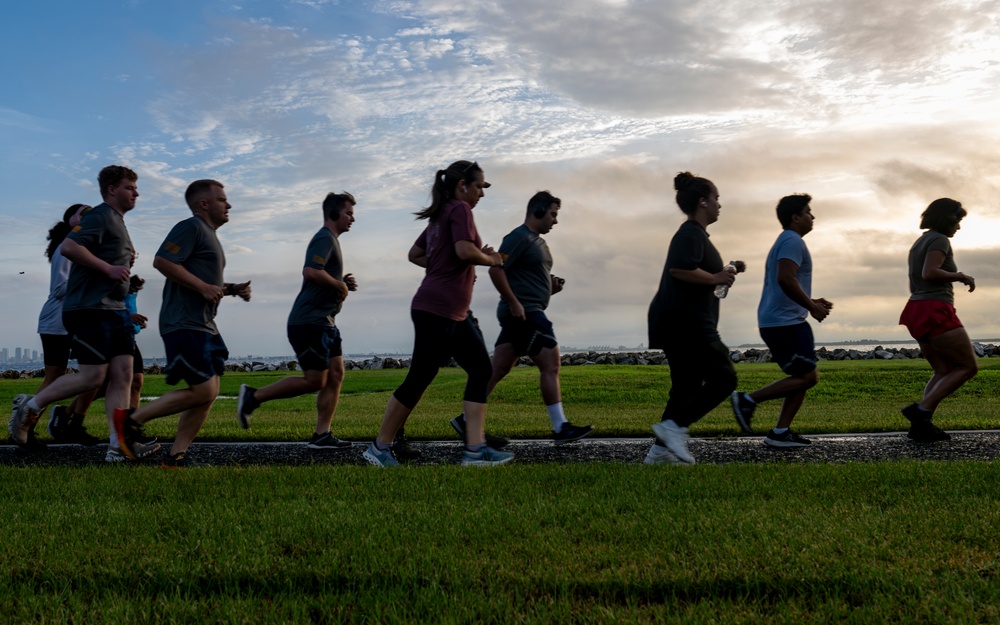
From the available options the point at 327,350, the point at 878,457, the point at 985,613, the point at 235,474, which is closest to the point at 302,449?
the point at 327,350

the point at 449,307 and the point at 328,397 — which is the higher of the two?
the point at 449,307

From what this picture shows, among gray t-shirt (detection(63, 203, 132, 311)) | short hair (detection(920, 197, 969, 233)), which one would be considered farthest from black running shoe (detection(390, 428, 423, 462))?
short hair (detection(920, 197, 969, 233))

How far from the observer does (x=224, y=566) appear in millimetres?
3281

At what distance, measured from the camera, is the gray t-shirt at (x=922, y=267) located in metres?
7.84

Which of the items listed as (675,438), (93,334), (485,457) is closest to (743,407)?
(675,438)

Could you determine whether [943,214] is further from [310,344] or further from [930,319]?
[310,344]

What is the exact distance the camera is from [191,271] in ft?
20.5

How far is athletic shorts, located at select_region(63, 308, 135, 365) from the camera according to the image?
22.9 ft

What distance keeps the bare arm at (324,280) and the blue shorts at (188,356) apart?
130cm

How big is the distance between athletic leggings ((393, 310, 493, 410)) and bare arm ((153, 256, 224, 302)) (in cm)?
152

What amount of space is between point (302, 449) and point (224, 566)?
441cm

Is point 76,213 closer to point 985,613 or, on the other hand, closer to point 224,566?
point 224,566

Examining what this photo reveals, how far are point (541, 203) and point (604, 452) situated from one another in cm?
234

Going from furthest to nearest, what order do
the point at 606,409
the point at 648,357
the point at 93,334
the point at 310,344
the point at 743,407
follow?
the point at 648,357 < the point at 606,409 < the point at 310,344 < the point at 743,407 < the point at 93,334
